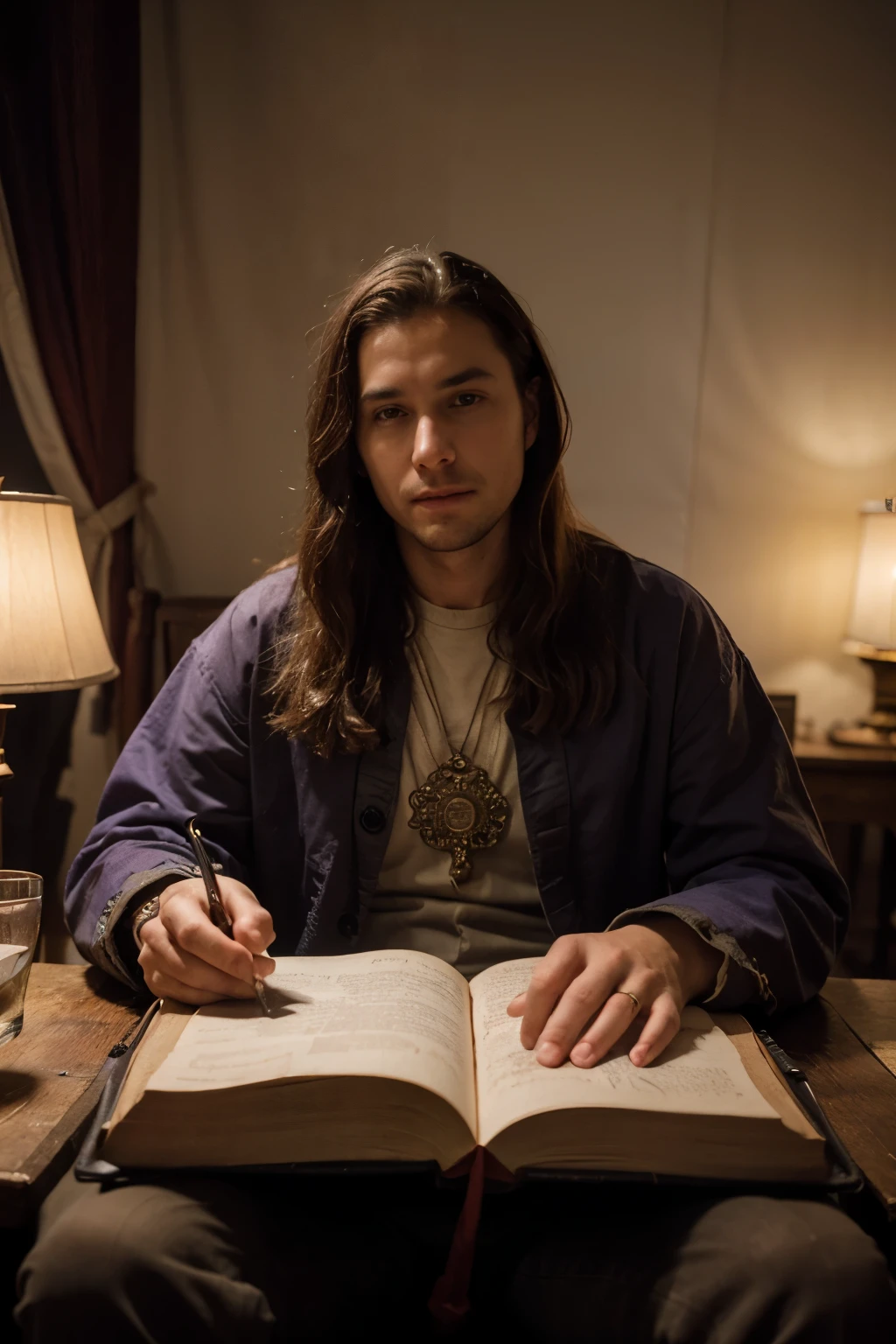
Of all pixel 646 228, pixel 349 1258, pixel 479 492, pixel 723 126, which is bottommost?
pixel 349 1258

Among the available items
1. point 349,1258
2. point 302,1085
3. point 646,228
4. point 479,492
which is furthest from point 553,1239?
point 646,228

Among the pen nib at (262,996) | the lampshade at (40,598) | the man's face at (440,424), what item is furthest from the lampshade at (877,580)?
the pen nib at (262,996)

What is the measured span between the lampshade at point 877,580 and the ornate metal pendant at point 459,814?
70.5 inches

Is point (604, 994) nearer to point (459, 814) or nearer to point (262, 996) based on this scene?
point (262, 996)

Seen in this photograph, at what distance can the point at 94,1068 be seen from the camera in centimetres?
103

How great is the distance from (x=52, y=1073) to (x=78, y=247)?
2.16 meters

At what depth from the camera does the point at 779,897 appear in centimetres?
123

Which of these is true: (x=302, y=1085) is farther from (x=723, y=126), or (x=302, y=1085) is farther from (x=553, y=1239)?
(x=723, y=126)

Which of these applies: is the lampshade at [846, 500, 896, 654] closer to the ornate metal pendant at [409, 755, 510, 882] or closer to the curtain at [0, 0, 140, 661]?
the ornate metal pendant at [409, 755, 510, 882]

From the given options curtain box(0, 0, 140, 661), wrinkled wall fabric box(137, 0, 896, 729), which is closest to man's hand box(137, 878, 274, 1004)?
curtain box(0, 0, 140, 661)

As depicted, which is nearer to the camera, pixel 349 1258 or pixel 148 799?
pixel 349 1258

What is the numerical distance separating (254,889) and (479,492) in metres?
0.65

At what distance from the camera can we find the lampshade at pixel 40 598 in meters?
1.61

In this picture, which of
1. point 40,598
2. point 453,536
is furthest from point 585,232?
point 40,598
